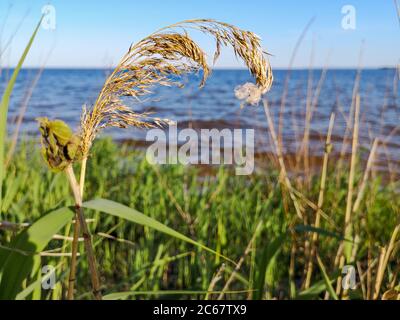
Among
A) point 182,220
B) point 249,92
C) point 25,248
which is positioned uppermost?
point 249,92

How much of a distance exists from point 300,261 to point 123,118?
184cm

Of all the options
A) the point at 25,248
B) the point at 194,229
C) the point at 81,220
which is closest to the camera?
the point at 81,220

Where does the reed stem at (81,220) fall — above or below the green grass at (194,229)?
above

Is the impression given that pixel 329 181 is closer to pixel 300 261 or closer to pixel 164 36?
pixel 300 261

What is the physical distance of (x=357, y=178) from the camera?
2.77 m

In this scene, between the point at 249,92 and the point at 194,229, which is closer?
the point at 249,92

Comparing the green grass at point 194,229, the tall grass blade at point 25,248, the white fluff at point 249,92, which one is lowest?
the green grass at point 194,229

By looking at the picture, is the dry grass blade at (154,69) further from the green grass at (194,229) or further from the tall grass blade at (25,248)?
the green grass at (194,229)

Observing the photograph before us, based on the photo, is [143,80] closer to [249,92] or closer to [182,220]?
[249,92]

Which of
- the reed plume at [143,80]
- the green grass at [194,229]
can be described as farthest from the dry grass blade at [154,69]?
the green grass at [194,229]

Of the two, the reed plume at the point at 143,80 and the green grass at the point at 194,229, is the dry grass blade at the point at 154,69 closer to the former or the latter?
the reed plume at the point at 143,80

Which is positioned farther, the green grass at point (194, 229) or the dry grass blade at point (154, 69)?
the green grass at point (194, 229)

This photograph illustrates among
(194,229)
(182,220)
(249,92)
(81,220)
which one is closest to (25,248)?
(81,220)
